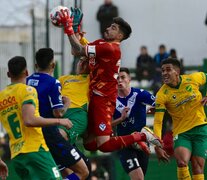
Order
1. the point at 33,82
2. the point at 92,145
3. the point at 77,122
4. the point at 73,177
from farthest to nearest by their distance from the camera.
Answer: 1. the point at 92,145
2. the point at 77,122
3. the point at 73,177
4. the point at 33,82

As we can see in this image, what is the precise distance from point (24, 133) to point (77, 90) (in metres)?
2.62

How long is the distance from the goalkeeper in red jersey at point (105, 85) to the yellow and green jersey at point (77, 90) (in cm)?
14

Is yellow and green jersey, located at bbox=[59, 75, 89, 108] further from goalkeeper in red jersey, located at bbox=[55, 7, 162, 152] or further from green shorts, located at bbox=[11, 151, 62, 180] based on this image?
green shorts, located at bbox=[11, 151, 62, 180]

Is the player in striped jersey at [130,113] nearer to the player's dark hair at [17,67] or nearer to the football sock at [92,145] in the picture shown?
the football sock at [92,145]

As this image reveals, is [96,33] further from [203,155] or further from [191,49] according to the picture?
[203,155]

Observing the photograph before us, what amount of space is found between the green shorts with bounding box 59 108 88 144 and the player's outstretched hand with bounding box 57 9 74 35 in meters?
1.33

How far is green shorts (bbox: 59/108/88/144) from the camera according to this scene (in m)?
14.2

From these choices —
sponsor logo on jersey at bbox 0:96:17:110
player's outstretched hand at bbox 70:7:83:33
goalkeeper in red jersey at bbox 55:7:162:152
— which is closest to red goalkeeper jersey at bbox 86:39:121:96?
goalkeeper in red jersey at bbox 55:7:162:152

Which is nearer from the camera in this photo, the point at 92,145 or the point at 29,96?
the point at 29,96

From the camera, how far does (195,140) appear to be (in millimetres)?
15711

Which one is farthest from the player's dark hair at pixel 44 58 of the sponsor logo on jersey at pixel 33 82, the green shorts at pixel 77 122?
the green shorts at pixel 77 122

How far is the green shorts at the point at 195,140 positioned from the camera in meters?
15.6

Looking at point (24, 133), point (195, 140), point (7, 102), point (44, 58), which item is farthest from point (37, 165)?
point (195, 140)

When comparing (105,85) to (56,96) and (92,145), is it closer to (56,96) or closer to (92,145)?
(92,145)
